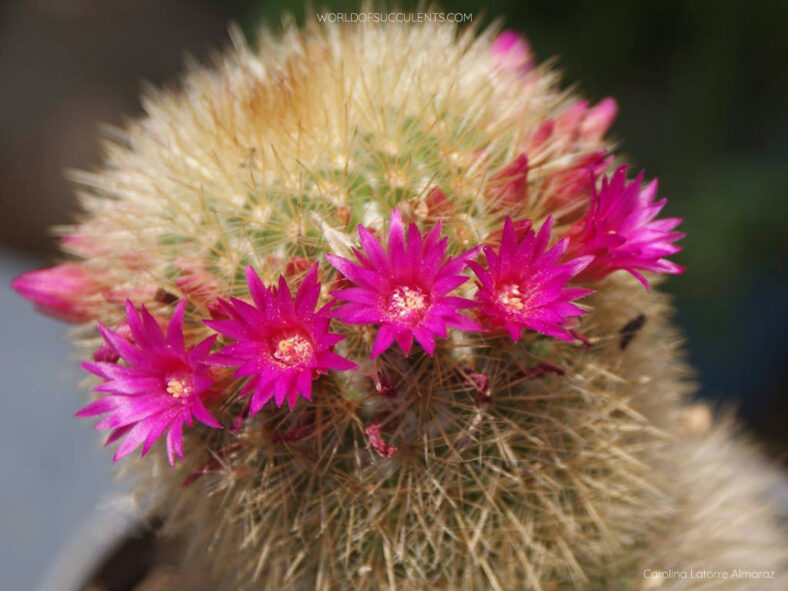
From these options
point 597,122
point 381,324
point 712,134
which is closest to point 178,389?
point 381,324

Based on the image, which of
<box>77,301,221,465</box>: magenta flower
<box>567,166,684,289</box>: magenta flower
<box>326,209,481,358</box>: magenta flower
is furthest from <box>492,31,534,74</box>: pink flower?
<box>77,301,221,465</box>: magenta flower

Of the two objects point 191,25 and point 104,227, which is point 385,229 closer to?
point 104,227

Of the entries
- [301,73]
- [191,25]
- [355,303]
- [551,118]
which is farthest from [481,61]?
[191,25]

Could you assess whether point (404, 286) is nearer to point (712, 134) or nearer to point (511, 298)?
point (511, 298)

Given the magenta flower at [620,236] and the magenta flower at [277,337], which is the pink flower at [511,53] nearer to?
the magenta flower at [620,236]

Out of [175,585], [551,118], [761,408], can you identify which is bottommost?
[761,408]

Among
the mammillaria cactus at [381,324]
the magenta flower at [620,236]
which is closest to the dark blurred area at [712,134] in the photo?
the mammillaria cactus at [381,324]
